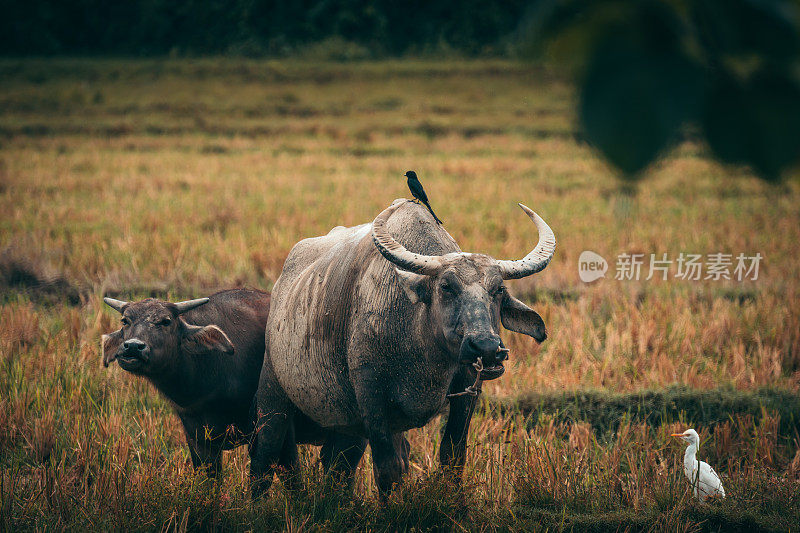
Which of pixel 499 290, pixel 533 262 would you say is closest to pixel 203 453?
pixel 499 290

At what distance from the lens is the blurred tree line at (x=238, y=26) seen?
1069 mm

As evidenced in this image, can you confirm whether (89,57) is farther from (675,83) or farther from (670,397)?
(670,397)

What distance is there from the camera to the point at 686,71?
75 cm

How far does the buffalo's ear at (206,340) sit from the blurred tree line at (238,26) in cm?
217

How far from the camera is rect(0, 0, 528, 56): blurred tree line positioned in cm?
107

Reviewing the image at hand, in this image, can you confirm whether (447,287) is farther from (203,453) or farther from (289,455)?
(203,453)

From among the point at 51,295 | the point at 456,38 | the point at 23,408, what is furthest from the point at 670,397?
the point at 51,295

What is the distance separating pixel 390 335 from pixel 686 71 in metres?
2.21

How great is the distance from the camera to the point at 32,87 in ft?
76.6

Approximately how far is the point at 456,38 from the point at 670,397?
3973mm

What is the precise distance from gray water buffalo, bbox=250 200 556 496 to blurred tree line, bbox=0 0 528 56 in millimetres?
1458

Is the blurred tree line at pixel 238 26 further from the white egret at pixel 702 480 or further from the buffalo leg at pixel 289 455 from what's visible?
the white egret at pixel 702 480

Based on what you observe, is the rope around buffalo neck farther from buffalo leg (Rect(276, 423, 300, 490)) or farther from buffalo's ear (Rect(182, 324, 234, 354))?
buffalo's ear (Rect(182, 324, 234, 354))

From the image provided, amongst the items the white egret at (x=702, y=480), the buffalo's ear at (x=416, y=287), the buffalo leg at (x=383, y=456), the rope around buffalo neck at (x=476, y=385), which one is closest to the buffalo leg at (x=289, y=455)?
the buffalo leg at (x=383, y=456)
